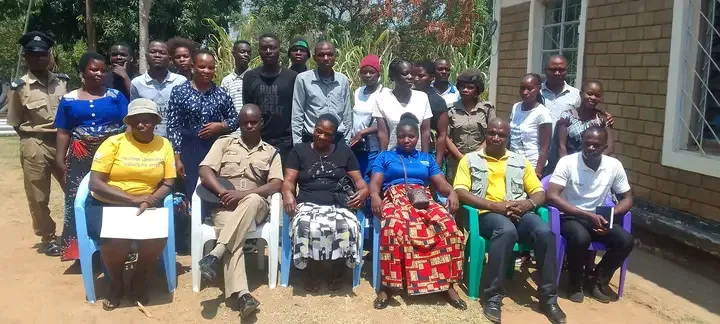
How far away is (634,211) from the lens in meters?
5.11

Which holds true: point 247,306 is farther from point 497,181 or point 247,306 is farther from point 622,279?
point 622,279

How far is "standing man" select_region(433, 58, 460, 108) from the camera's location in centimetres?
532

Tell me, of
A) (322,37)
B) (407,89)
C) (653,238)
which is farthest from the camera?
(322,37)

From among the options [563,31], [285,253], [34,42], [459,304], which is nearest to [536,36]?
[563,31]

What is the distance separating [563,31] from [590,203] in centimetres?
311

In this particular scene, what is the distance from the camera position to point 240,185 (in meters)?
4.11

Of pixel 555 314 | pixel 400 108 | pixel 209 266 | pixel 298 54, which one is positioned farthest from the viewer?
pixel 298 54

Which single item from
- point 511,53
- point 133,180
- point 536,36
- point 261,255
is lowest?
point 261,255

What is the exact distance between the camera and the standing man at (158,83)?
4574 millimetres

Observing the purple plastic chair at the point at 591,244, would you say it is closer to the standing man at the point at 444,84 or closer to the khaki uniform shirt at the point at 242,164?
the standing man at the point at 444,84

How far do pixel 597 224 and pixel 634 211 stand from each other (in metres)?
1.54

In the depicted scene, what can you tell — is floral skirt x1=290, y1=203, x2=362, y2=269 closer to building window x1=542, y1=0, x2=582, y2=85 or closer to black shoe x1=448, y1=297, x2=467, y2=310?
black shoe x1=448, y1=297, x2=467, y2=310

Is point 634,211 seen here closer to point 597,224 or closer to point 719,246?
point 719,246

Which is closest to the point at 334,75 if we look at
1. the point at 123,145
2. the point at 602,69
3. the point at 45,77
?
the point at 123,145
